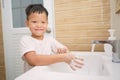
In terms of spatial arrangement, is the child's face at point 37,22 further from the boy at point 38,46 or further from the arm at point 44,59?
the arm at point 44,59

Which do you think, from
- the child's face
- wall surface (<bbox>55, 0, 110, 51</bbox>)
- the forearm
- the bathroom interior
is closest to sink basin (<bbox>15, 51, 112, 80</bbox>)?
the forearm

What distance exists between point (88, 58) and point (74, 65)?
1.59ft

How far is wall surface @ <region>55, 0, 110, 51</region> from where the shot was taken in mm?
1677

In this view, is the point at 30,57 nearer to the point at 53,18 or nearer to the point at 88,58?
the point at 88,58

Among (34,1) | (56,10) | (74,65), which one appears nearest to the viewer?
(74,65)

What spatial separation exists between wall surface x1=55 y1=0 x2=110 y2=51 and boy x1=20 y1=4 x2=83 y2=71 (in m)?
0.73

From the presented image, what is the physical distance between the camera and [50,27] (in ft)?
6.24

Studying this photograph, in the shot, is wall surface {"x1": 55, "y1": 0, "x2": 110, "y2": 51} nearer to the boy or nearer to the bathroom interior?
the bathroom interior

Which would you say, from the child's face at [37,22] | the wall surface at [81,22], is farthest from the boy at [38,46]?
the wall surface at [81,22]

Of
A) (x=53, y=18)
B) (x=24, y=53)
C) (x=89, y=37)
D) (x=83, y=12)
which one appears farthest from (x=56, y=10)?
(x=24, y=53)

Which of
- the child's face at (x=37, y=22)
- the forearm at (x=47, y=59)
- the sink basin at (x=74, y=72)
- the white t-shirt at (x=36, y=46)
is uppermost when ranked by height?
the child's face at (x=37, y=22)

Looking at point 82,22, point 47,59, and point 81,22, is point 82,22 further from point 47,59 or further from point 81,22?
point 47,59

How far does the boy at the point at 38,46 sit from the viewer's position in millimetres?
798

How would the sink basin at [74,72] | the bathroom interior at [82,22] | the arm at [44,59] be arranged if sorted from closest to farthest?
the sink basin at [74,72], the arm at [44,59], the bathroom interior at [82,22]
